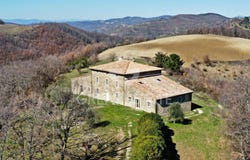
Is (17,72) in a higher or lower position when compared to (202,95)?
higher

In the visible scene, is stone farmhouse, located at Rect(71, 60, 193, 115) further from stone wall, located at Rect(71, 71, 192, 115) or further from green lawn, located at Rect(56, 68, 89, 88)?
green lawn, located at Rect(56, 68, 89, 88)

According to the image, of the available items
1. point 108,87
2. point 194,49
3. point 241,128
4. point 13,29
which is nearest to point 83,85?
point 108,87

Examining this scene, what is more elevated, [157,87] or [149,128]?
[157,87]

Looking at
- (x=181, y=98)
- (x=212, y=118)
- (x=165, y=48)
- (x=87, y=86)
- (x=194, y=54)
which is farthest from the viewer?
(x=165, y=48)

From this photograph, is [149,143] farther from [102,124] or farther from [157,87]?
[157,87]

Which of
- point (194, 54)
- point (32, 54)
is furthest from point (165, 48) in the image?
point (32, 54)

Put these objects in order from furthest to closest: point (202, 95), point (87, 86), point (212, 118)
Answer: point (202, 95) < point (87, 86) < point (212, 118)

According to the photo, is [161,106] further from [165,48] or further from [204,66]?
[165,48]

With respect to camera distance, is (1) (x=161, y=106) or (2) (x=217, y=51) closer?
(1) (x=161, y=106)
